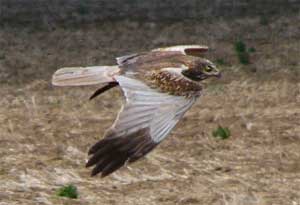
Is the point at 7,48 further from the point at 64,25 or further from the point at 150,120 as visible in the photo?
the point at 150,120

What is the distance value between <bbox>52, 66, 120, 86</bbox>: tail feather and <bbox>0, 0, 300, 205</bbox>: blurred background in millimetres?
2363

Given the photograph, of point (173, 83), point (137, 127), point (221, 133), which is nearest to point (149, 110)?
point (137, 127)

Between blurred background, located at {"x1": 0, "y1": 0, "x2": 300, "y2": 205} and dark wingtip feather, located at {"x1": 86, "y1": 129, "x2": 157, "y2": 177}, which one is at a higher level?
dark wingtip feather, located at {"x1": 86, "y1": 129, "x2": 157, "y2": 177}

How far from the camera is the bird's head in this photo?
6574 mm

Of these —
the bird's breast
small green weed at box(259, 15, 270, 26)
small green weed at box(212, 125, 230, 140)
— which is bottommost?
small green weed at box(259, 15, 270, 26)

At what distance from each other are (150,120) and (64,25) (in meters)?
11.1

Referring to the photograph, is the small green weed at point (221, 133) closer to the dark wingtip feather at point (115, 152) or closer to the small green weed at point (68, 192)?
the small green weed at point (68, 192)

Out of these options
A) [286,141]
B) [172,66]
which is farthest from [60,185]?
[172,66]

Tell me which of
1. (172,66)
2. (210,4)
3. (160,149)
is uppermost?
(172,66)

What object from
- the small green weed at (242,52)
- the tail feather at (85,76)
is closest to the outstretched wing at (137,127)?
the tail feather at (85,76)

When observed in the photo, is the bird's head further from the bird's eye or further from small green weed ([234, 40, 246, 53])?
small green weed ([234, 40, 246, 53])

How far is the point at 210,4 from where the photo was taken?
18.4 m

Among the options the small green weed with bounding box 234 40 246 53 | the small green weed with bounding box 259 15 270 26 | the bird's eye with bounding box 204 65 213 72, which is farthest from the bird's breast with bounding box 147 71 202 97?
the small green weed with bounding box 259 15 270 26

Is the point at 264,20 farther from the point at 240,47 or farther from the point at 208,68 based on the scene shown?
the point at 208,68
